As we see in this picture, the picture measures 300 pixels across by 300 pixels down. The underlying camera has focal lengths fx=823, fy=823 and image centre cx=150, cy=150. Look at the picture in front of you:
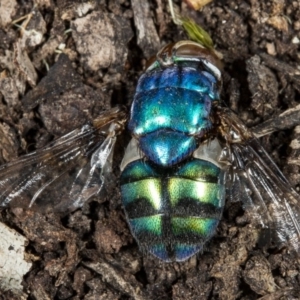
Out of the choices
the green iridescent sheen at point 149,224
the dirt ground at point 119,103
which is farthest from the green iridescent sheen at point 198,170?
the dirt ground at point 119,103

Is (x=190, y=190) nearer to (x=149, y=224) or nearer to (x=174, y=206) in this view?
(x=174, y=206)

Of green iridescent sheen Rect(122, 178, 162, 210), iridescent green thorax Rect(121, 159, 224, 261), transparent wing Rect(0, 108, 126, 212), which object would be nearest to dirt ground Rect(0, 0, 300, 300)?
transparent wing Rect(0, 108, 126, 212)

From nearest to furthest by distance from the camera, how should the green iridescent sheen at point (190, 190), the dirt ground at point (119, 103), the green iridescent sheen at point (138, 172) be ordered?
the green iridescent sheen at point (190, 190), the green iridescent sheen at point (138, 172), the dirt ground at point (119, 103)

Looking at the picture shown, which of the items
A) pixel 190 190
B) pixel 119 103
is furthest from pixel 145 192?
pixel 119 103

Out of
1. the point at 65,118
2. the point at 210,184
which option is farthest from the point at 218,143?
the point at 65,118

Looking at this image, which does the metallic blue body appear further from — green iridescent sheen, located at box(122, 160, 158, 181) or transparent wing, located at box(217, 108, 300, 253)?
transparent wing, located at box(217, 108, 300, 253)

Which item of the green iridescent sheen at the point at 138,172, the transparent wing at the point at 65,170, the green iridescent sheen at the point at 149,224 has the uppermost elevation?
the transparent wing at the point at 65,170

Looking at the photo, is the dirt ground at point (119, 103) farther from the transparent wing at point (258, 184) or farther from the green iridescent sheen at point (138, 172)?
the green iridescent sheen at point (138, 172)
